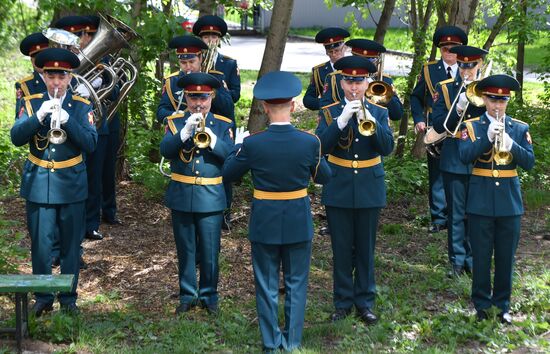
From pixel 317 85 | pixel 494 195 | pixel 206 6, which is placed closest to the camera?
pixel 494 195

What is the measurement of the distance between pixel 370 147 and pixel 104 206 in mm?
Answer: 3783

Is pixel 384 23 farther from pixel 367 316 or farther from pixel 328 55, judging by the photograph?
pixel 367 316

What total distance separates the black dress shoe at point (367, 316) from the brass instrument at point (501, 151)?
149 centimetres

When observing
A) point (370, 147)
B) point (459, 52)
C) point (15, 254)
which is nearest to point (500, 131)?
point (370, 147)

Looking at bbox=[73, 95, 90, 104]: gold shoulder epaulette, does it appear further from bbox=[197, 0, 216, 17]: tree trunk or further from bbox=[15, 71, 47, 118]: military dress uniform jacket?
bbox=[197, 0, 216, 17]: tree trunk

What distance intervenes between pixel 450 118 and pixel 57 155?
356cm

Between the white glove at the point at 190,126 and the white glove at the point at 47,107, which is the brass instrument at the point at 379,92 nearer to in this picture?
the white glove at the point at 190,126

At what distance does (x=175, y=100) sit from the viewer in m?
8.44

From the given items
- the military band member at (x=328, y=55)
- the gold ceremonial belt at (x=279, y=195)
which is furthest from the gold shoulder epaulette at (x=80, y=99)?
the military band member at (x=328, y=55)

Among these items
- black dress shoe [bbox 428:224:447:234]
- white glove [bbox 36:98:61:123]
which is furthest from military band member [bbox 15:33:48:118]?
black dress shoe [bbox 428:224:447:234]

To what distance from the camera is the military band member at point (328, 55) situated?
9035 millimetres

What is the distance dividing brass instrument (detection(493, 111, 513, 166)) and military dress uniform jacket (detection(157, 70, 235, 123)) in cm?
288

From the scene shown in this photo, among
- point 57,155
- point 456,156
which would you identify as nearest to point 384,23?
point 456,156

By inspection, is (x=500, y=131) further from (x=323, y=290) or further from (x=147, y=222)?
(x=147, y=222)
